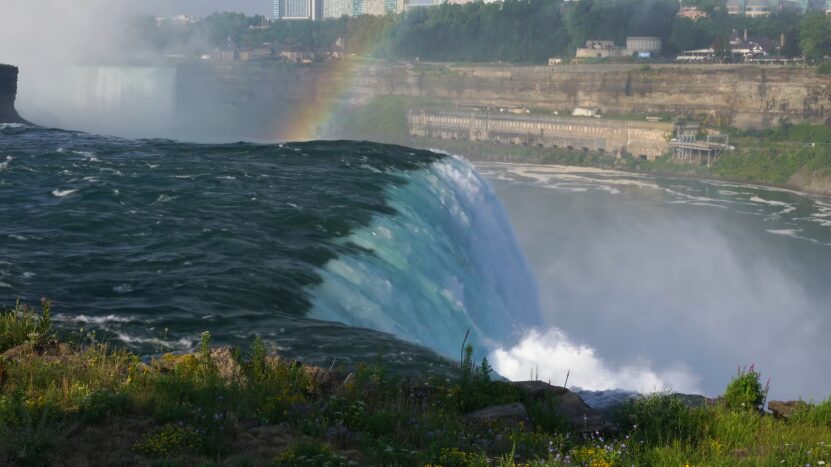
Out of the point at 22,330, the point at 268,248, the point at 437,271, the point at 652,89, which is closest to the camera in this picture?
the point at 22,330

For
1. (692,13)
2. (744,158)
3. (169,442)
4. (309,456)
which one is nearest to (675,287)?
(309,456)

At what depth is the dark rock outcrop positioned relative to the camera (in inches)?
1503

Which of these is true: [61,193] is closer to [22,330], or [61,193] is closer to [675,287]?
[22,330]

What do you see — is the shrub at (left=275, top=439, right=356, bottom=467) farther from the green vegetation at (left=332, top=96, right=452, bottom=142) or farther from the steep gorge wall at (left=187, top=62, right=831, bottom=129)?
the green vegetation at (left=332, top=96, right=452, bottom=142)

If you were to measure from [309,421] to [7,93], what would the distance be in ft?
112

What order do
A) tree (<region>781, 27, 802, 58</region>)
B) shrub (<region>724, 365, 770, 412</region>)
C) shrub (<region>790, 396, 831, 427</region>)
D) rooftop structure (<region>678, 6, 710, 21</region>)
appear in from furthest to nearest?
1. rooftop structure (<region>678, 6, 710, 21</region>)
2. tree (<region>781, 27, 802, 58</region>)
3. shrub (<region>724, 365, 770, 412</region>)
4. shrub (<region>790, 396, 831, 427</region>)

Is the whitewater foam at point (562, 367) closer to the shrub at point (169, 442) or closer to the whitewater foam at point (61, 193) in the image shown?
the shrub at point (169, 442)

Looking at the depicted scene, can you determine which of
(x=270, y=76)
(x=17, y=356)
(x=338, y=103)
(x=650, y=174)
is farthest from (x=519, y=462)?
(x=270, y=76)

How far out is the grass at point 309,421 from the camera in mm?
8055

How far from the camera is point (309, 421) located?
8.81 metres

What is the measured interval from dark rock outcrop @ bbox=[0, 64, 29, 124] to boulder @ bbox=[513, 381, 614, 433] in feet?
105

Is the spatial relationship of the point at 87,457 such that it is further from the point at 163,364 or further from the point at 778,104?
the point at 778,104

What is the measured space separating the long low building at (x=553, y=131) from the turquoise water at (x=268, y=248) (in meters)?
64.8

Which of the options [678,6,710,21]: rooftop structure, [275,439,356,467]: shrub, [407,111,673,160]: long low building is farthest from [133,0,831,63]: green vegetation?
[275,439,356,467]: shrub
